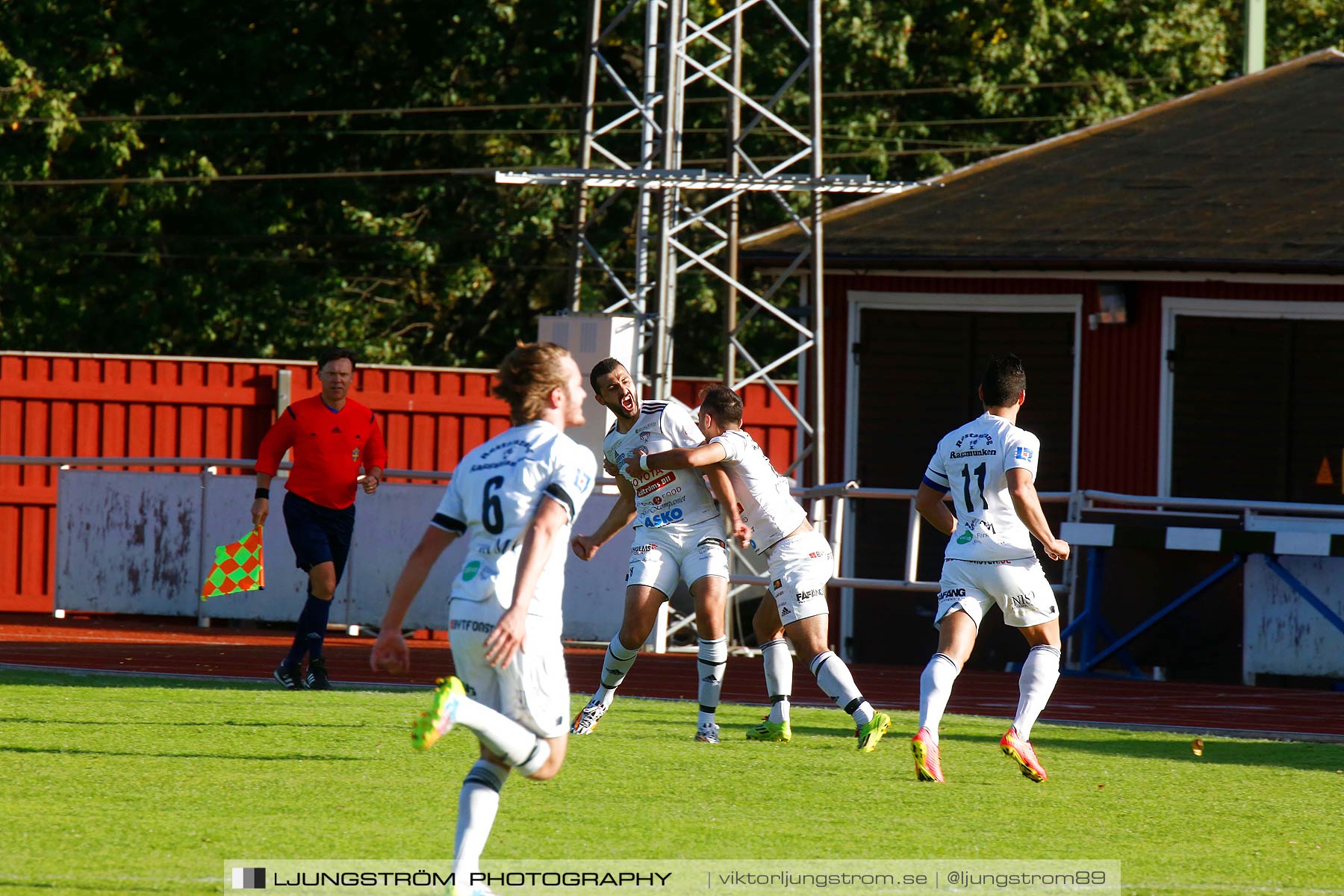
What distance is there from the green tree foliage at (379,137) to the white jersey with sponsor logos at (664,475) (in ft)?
52.1

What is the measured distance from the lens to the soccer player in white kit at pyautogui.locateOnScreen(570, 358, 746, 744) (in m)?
9.33

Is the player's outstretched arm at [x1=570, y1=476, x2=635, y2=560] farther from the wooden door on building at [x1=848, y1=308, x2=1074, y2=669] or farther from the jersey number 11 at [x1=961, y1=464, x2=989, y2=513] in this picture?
the wooden door on building at [x1=848, y1=308, x2=1074, y2=669]

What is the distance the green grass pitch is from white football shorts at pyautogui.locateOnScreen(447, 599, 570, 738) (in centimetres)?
92

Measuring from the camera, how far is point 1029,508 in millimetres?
8008

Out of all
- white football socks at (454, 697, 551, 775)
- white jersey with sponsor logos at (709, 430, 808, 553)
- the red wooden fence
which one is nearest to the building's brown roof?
the red wooden fence

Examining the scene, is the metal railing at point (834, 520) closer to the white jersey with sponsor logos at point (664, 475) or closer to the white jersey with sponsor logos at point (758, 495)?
the white jersey with sponsor logos at point (758, 495)

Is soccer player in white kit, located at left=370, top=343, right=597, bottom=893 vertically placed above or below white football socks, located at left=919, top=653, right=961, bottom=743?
above

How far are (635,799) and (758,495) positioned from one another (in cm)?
236

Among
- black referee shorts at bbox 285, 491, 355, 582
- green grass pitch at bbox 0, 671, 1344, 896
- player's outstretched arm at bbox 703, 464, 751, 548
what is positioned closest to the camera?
green grass pitch at bbox 0, 671, 1344, 896

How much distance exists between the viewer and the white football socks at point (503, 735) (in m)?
5.43

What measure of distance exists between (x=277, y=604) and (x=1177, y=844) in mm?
11271

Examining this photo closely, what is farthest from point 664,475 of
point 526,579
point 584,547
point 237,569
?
point 237,569

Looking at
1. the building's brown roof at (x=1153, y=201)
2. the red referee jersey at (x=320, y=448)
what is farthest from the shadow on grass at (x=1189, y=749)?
the building's brown roof at (x=1153, y=201)

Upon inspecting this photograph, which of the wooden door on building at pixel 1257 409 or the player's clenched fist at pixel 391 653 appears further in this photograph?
the wooden door on building at pixel 1257 409
